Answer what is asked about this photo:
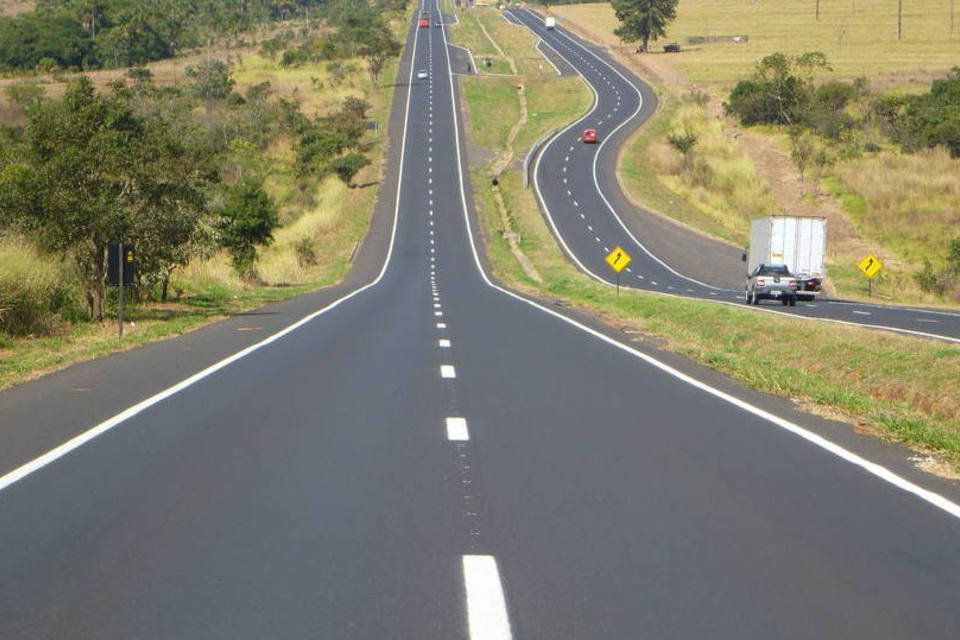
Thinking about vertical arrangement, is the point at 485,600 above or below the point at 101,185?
below

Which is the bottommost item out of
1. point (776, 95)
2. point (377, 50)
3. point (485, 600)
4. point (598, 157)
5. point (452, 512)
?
point (452, 512)

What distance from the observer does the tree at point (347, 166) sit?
298 ft

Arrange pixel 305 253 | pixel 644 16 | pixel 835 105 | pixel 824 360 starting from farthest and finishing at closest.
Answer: pixel 644 16
pixel 835 105
pixel 305 253
pixel 824 360

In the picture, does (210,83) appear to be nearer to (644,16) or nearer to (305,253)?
(305,253)

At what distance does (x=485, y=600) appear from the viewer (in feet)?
21.3

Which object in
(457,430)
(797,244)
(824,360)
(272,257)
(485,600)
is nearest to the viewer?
(485,600)

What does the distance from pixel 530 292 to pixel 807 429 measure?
37.6 metres

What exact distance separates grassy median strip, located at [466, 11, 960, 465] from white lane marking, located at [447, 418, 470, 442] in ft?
14.1

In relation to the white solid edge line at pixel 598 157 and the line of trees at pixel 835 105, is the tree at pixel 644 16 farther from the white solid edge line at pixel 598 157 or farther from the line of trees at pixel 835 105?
the line of trees at pixel 835 105

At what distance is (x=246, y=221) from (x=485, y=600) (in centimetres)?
5150

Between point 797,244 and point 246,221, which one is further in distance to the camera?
point 246,221

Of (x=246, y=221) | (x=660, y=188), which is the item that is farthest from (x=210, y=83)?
(x=246, y=221)

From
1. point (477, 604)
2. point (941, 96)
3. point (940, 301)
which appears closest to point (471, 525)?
point (477, 604)

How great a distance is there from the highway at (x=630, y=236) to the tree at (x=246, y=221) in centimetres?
1638
